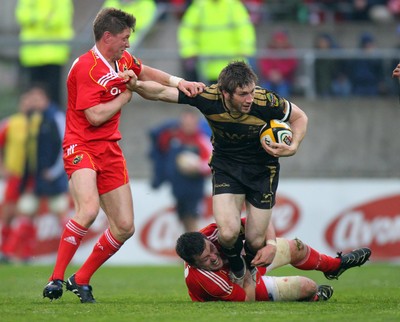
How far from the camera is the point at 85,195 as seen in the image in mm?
9633

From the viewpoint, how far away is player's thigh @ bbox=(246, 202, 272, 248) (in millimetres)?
9922

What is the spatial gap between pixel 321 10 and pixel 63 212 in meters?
6.96

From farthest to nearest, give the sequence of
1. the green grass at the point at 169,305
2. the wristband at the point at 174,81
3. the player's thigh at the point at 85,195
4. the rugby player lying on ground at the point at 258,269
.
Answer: the wristband at the point at 174,81, the player's thigh at the point at 85,195, the rugby player lying on ground at the point at 258,269, the green grass at the point at 169,305

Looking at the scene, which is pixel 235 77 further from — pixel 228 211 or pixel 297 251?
pixel 297 251

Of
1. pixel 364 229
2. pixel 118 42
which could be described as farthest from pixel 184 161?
pixel 118 42

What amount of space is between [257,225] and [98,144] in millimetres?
1685

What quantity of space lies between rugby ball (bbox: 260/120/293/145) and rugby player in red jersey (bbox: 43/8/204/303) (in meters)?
0.73

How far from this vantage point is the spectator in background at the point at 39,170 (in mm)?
17172

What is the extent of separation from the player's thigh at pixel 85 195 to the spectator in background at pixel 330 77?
28.3 ft

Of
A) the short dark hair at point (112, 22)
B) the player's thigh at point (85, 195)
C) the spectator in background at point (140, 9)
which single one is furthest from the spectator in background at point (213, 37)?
the player's thigh at point (85, 195)

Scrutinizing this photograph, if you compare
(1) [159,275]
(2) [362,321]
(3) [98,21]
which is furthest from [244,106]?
(1) [159,275]

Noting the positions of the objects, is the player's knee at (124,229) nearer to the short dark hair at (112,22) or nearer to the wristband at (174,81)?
the wristband at (174,81)

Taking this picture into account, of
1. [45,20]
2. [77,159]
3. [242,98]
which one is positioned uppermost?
[45,20]

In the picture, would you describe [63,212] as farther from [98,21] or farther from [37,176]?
[98,21]
